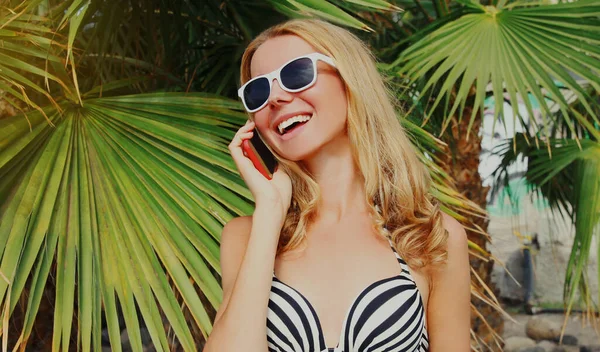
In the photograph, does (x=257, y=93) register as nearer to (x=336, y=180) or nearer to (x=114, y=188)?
(x=336, y=180)

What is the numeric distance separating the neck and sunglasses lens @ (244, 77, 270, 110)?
139mm

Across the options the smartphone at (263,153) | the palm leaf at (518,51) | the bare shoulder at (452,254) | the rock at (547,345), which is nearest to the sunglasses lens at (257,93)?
the smartphone at (263,153)

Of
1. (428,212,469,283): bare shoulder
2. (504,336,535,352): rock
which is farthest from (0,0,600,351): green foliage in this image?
Answer: (504,336,535,352): rock

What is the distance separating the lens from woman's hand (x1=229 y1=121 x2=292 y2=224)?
1125 mm

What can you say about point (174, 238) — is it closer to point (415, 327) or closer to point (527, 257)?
point (415, 327)

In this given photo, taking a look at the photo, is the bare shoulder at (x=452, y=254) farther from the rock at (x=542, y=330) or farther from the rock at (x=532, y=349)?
the rock at (x=542, y=330)

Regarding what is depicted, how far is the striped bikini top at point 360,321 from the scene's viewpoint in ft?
3.46

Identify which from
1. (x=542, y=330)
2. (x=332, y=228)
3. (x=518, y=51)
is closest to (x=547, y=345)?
(x=542, y=330)

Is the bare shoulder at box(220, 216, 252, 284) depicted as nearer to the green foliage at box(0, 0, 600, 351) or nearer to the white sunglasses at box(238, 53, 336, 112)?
the white sunglasses at box(238, 53, 336, 112)

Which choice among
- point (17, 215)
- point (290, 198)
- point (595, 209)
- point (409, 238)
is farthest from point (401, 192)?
point (595, 209)

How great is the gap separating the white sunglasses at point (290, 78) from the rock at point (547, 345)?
4635mm

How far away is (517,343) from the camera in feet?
16.8

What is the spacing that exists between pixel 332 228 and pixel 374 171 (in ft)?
0.42

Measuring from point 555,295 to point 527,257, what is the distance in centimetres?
41
